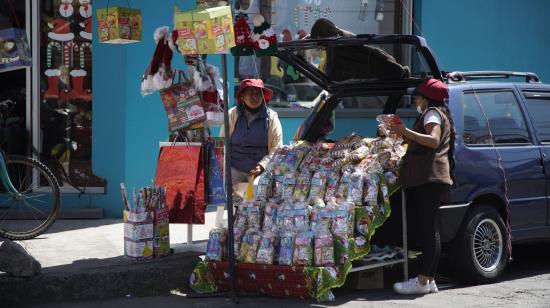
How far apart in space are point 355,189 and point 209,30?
1742 mm

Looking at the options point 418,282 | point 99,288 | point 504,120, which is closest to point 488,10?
point 504,120

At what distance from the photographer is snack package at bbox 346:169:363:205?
7117mm

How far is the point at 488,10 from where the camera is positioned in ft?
40.7

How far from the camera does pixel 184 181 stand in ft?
26.0

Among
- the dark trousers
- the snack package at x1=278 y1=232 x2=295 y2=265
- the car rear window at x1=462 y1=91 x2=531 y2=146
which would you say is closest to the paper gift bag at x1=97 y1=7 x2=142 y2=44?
the snack package at x1=278 y1=232 x2=295 y2=265

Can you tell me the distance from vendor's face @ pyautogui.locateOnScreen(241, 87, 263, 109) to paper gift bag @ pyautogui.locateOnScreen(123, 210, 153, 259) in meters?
1.36

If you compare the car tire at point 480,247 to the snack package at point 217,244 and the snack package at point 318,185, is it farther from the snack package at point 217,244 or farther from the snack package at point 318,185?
the snack package at point 217,244

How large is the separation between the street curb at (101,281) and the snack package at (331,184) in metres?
1.36

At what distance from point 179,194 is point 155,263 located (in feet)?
2.26

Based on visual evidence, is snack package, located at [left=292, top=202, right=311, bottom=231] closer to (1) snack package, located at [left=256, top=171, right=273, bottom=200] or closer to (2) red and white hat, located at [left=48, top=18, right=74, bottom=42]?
(1) snack package, located at [left=256, top=171, right=273, bottom=200]

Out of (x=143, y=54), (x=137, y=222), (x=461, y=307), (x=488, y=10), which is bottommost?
(x=461, y=307)

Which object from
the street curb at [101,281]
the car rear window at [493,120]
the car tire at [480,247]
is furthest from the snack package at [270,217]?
the car rear window at [493,120]

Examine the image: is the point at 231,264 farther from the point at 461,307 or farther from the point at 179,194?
the point at 461,307

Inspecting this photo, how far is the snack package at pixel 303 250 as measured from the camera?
274 inches
